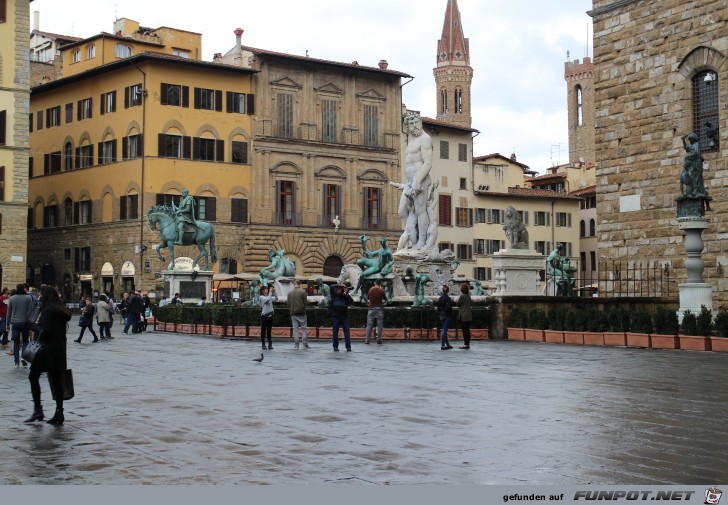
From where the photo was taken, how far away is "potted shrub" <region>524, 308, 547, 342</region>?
23.4m

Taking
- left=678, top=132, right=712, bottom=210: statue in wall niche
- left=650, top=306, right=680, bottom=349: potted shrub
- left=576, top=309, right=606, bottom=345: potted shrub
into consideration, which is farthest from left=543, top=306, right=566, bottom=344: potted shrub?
left=678, top=132, right=712, bottom=210: statue in wall niche

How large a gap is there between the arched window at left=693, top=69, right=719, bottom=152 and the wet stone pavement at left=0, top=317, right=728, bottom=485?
21.3 feet

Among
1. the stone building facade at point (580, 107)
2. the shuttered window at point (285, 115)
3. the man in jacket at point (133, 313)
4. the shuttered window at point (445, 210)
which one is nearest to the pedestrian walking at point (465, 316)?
the man in jacket at point (133, 313)

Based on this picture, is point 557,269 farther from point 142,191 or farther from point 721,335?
point 142,191

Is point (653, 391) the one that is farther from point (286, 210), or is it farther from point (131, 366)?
point (286, 210)

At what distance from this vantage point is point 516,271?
25.2 meters

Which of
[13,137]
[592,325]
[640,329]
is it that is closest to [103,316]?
[592,325]

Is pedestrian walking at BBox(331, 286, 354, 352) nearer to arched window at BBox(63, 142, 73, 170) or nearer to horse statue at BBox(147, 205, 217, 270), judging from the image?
horse statue at BBox(147, 205, 217, 270)

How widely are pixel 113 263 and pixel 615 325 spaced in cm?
3748

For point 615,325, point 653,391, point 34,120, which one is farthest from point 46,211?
point 653,391

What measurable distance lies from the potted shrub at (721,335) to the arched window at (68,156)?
152 feet

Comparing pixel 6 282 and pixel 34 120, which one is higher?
pixel 34 120

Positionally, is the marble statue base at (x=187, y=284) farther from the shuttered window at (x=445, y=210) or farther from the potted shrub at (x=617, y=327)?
the shuttered window at (x=445, y=210)

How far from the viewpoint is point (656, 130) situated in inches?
898
